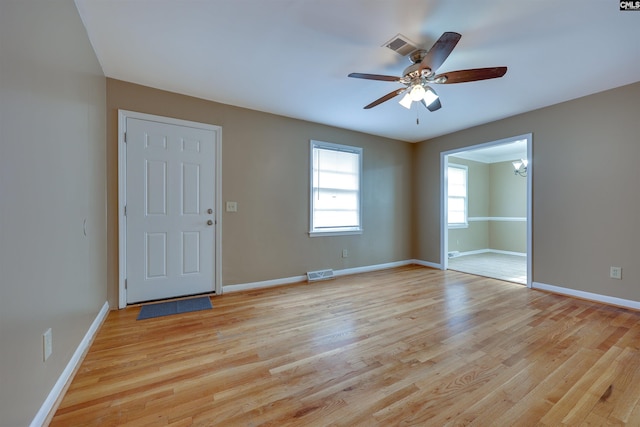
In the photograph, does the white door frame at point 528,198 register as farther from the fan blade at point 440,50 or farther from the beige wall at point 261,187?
the fan blade at point 440,50

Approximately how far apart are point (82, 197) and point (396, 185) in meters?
4.57

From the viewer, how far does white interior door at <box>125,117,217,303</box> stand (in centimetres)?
284

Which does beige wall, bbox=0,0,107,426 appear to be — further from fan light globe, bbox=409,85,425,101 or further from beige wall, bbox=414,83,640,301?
beige wall, bbox=414,83,640,301

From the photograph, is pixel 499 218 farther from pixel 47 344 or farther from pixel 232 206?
pixel 47 344

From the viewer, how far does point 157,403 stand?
4.66ft

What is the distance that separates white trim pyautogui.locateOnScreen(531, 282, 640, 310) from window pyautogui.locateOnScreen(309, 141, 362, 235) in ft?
8.69

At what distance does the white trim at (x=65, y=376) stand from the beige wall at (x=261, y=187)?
2.12ft

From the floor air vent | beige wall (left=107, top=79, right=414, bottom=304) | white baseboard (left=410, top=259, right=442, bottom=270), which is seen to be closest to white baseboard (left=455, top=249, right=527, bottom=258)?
white baseboard (left=410, top=259, right=442, bottom=270)

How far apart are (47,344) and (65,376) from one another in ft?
1.29

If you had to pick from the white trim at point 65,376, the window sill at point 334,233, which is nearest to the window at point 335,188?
the window sill at point 334,233

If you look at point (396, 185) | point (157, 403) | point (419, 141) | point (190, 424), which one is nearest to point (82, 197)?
point (157, 403)

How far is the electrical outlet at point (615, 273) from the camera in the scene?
Answer: 2.88 metres

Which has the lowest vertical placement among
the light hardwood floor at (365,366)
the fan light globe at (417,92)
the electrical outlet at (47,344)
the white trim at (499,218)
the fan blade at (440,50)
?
the light hardwood floor at (365,366)

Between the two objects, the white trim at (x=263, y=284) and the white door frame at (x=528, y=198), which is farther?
the white door frame at (x=528, y=198)
